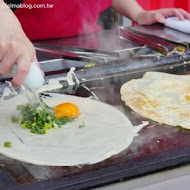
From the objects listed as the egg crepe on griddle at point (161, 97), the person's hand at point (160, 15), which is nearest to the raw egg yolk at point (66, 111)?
the egg crepe on griddle at point (161, 97)

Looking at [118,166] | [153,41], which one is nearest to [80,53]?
[153,41]

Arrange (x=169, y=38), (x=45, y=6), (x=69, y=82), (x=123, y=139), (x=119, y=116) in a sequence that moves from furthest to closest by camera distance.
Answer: (x=45, y=6) → (x=169, y=38) → (x=69, y=82) → (x=119, y=116) → (x=123, y=139)

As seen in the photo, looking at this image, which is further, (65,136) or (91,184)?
(65,136)

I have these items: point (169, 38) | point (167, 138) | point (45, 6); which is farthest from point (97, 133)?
point (45, 6)

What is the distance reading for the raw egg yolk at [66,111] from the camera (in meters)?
2.25

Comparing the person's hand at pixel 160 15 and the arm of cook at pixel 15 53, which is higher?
the arm of cook at pixel 15 53

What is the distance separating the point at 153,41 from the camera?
3.21 m

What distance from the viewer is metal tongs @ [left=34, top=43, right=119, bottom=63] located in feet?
9.47

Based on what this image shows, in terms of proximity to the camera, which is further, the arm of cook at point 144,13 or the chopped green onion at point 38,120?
the arm of cook at point 144,13

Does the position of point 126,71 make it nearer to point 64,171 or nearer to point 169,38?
point 169,38

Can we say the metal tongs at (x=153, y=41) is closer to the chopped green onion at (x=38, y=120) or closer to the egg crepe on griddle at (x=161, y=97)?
the egg crepe on griddle at (x=161, y=97)

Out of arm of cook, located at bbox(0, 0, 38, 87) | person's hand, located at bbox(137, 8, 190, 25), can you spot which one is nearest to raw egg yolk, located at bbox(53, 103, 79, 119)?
arm of cook, located at bbox(0, 0, 38, 87)

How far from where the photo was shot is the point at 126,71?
281 cm

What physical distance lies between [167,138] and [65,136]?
0.45m
